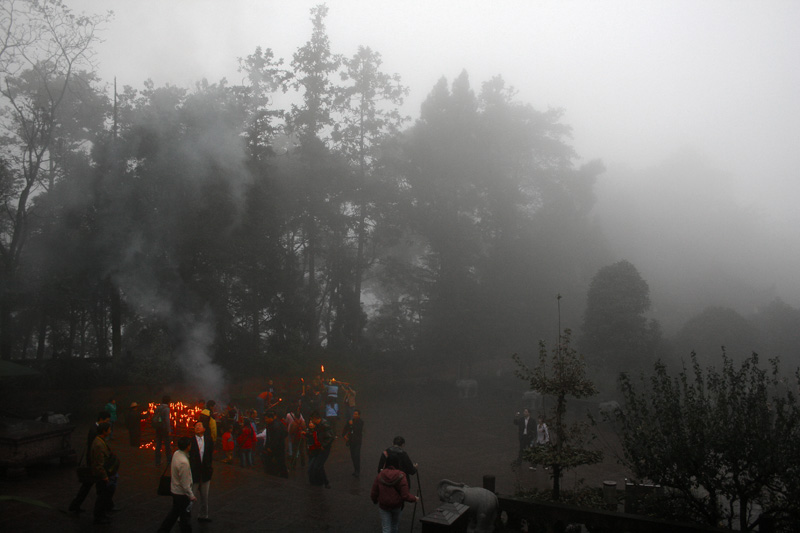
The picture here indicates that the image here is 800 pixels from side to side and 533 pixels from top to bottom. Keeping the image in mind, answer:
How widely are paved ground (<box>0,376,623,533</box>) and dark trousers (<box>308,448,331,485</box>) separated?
20cm

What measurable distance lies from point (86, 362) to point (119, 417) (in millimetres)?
3759

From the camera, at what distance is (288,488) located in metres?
10.9

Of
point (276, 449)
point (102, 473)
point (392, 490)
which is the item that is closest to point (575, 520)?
point (392, 490)

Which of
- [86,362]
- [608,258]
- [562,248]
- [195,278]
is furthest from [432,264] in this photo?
[86,362]

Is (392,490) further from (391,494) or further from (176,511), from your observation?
(176,511)

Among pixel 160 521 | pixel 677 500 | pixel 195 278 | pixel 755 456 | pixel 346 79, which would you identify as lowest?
pixel 160 521

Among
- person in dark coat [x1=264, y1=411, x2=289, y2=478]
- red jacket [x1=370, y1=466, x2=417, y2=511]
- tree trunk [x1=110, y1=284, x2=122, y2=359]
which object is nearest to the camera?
red jacket [x1=370, y1=466, x2=417, y2=511]

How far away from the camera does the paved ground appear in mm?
8234

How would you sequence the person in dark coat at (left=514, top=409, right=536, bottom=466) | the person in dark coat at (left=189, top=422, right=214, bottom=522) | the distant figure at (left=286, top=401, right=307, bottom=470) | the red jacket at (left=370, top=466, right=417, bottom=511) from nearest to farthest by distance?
the red jacket at (left=370, top=466, right=417, bottom=511) → the person in dark coat at (left=189, top=422, right=214, bottom=522) → the distant figure at (left=286, top=401, right=307, bottom=470) → the person in dark coat at (left=514, top=409, right=536, bottom=466)

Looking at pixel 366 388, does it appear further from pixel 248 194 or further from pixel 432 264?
pixel 248 194

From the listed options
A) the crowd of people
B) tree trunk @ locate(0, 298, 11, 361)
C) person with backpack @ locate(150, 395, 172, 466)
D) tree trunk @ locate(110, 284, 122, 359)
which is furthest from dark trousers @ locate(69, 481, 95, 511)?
tree trunk @ locate(0, 298, 11, 361)

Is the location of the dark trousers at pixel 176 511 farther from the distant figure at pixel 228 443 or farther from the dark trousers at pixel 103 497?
the distant figure at pixel 228 443

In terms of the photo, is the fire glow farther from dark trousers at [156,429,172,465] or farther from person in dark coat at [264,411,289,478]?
person in dark coat at [264,411,289,478]

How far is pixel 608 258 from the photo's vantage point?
36.8m
